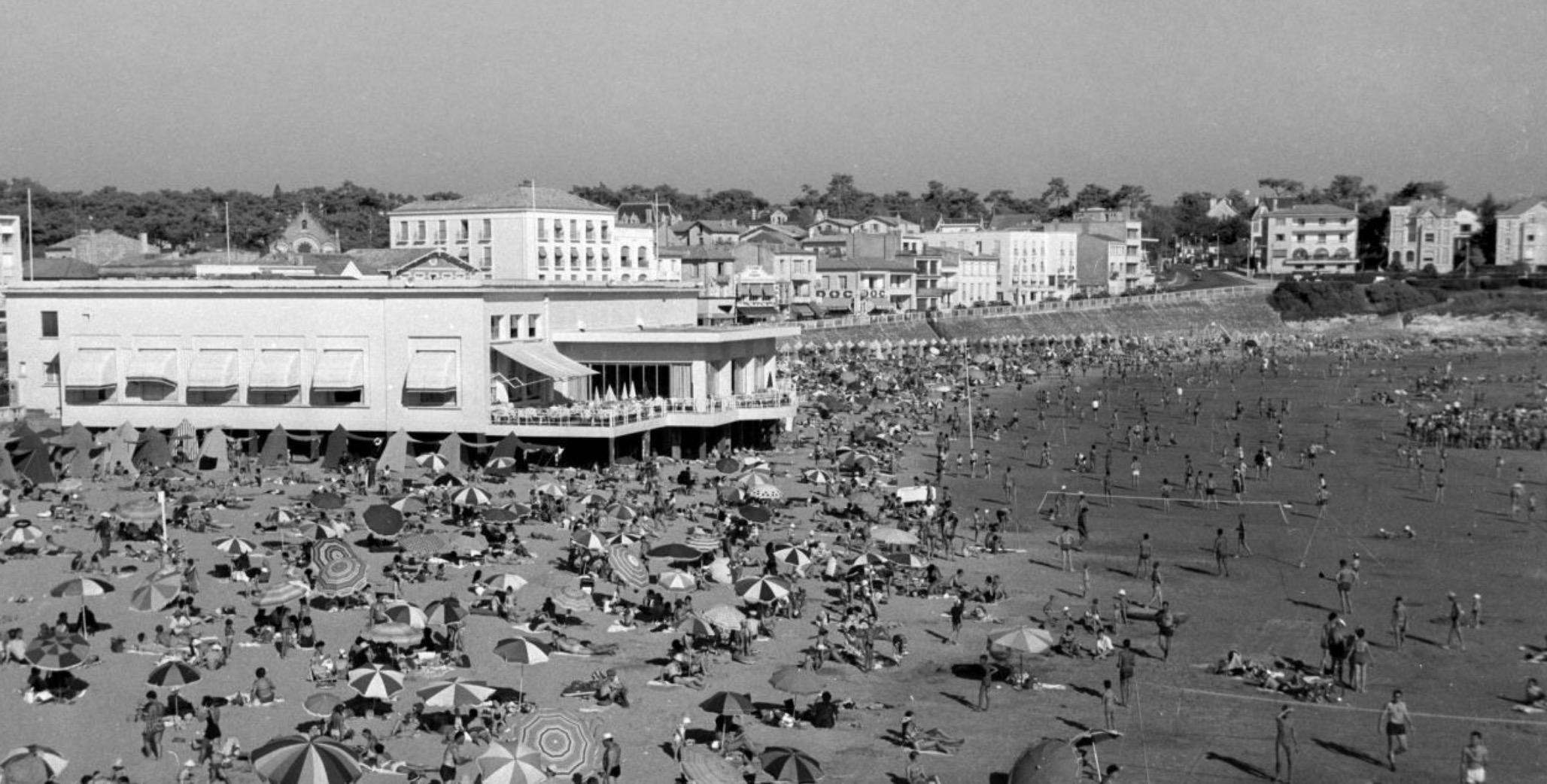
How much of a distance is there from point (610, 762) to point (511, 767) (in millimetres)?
1677

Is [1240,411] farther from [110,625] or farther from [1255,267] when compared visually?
[1255,267]

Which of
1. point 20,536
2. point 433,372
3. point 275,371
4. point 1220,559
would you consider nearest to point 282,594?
point 20,536

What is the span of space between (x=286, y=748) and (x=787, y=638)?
1049 centimetres

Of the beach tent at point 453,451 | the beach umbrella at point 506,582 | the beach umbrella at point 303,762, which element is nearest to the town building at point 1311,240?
the beach tent at point 453,451

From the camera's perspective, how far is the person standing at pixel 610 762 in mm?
17359

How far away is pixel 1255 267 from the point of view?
14175 cm

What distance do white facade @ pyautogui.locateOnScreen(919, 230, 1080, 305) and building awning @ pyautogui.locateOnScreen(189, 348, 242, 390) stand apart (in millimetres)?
84560

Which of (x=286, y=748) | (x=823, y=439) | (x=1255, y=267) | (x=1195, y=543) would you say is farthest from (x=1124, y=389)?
(x=1255, y=267)

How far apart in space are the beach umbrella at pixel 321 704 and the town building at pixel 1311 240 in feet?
412

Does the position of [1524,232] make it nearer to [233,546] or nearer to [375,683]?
[233,546]

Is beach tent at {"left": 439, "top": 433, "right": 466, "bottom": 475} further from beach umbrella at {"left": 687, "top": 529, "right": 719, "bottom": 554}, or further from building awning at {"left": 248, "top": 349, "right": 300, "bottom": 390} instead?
beach umbrella at {"left": 687, "top": 529, "right": 719, "bottom": 554}

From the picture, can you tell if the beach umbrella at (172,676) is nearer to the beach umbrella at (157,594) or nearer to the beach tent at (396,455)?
the beach umbrella at (157,594)

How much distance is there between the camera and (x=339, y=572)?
78.3ft

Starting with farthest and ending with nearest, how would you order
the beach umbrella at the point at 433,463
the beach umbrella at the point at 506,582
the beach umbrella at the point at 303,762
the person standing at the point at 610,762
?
the beach umbrella at the point at 433,463 < the beach umbrella at the point at 506,582 < the person standing at the point at 610,762 < the beach umbrella at the point at 303,762
